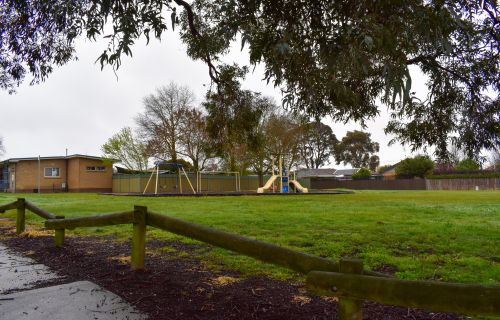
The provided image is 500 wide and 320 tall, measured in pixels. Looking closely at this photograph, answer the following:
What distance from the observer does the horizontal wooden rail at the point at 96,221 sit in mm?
4971

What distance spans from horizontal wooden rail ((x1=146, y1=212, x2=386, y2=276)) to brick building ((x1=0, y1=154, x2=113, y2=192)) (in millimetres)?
37446

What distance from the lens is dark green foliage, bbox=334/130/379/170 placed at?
219 feet

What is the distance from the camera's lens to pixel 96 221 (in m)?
5.66

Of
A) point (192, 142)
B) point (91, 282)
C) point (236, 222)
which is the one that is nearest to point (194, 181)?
point (192, 142)

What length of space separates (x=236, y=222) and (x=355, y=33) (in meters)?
6.85

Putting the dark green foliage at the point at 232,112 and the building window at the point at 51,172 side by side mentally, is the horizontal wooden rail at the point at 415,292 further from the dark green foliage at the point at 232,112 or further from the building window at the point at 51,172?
the building window at the point at 51,172

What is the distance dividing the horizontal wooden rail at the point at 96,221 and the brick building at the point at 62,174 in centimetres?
3456

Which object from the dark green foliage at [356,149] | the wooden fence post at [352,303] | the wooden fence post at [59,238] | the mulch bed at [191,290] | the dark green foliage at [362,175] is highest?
the dark green foliage at [356,149]

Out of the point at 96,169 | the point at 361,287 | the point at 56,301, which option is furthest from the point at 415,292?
the point at 96,169

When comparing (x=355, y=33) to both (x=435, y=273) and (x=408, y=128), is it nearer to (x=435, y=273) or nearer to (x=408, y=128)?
(x=435, y=273)

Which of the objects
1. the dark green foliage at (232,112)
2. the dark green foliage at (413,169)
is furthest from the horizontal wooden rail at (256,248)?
the dark green foliage at (413,169)

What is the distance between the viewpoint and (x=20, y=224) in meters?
8.68

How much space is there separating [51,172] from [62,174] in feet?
3.35

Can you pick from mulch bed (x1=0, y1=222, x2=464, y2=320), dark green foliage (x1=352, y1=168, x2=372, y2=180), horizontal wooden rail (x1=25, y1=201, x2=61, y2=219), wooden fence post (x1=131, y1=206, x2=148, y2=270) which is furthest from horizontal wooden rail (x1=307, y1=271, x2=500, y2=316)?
dark green foliage (x1=352, y1=168, x2=372, y2=180)
